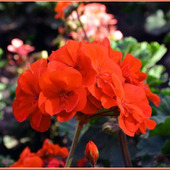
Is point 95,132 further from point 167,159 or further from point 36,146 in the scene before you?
point 36,146

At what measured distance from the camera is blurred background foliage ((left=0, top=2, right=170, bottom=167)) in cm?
117

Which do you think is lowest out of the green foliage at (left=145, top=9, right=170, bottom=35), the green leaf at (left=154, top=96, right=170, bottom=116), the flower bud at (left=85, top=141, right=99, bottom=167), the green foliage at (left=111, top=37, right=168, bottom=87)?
the flower bud at (left=85, top=141, right=99, bottom=167)

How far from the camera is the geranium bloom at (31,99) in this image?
75 centimetres

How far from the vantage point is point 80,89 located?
2.31ft

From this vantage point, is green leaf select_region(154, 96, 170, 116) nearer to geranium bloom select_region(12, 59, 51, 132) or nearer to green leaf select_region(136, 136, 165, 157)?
green leaf select_region(136, 136, 165, 157)

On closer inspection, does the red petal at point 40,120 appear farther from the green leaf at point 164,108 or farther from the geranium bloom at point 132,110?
the green leaf at point 164,108

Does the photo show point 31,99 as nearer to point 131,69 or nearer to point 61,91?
point 61,91

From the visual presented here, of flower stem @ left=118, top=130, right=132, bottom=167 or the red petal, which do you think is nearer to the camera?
the red petal

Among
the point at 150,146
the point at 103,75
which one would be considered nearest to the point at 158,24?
the point at 150,146

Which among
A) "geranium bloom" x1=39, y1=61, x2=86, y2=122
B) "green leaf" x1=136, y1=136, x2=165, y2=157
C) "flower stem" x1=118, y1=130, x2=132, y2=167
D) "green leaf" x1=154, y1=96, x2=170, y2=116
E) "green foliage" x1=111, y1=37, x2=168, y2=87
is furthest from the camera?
"green foliage" x1=111, y1=37, x2=168, y2=87

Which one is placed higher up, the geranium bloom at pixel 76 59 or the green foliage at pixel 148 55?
the green foliage at pixel 148 55

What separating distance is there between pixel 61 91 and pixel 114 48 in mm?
889

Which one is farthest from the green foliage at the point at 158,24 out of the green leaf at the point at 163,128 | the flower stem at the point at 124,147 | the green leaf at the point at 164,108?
the flower stem at the point at 124,147

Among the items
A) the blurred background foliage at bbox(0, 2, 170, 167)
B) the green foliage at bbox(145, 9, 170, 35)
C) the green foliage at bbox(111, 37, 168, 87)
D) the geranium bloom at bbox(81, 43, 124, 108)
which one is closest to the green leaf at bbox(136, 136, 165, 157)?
the blurred background foliage at bbox(0, 2, 170, 167)
